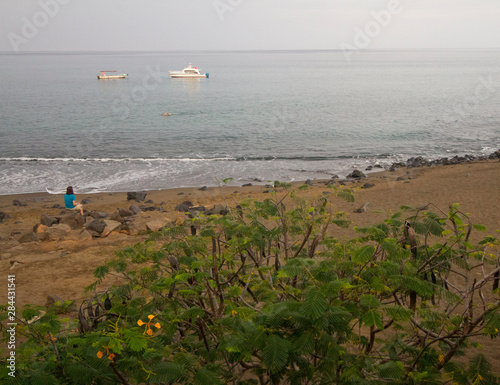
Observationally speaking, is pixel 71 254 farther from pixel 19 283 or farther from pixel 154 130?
pixel 154 130

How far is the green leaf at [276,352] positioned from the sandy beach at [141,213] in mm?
2790

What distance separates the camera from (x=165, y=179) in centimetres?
2238

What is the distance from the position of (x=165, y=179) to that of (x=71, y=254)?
37.4 feet

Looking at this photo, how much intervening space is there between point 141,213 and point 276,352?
12.8 meters

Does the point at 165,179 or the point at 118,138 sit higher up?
the point at 118,138

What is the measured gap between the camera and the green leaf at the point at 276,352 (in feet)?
9.30

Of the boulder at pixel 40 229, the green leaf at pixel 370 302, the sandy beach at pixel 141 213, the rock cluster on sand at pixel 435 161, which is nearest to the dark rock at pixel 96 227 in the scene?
the sandy beach at pixel 141 213

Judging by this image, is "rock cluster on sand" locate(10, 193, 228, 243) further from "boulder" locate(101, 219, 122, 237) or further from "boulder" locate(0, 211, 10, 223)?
"boulder" locate(0, 211, 10, 223)

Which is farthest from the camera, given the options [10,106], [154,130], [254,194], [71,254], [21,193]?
[10,106]

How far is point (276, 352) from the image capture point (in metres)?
2.87

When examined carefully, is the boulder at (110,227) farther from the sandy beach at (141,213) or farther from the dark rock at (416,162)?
the dark rock at (416,162)

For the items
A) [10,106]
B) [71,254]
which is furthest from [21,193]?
[10,106]

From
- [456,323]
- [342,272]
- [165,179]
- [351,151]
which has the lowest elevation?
[456,323]

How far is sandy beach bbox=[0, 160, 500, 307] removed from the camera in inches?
386
